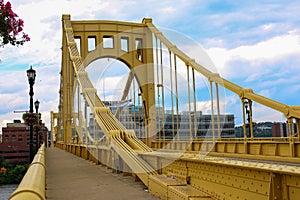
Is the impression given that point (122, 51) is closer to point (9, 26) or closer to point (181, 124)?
point (181, 124)

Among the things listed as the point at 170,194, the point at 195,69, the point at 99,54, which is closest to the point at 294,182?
the point at 170,194

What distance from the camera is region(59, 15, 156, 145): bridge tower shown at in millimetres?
30328

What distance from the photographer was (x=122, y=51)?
30.9 meters

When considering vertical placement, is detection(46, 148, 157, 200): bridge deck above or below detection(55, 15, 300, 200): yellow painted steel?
below

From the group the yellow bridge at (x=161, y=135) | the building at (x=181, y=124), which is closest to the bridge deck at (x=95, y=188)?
the yellow bridge at (x=161, y=135)

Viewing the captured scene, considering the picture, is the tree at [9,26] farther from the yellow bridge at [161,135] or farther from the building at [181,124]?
the building at [181,124]

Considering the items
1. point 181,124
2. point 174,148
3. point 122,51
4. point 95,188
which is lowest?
point 95,188

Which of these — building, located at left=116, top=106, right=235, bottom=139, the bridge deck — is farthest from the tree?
building, located at left=116, top=106, right=235, bottom=139

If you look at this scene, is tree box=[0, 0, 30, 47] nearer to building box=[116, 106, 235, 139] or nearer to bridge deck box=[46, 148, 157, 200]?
bridge deck box=[46, 148, 157, 200]

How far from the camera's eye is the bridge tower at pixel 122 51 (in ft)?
99.5

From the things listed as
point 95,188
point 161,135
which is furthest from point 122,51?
point 95,188

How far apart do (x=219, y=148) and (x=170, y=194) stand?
1137 cm

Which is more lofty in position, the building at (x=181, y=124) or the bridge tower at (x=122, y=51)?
the bridge tower at (x=122, y=51)

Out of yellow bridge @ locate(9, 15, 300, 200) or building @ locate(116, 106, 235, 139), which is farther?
building @ locate(116, 106, 235, 139)
